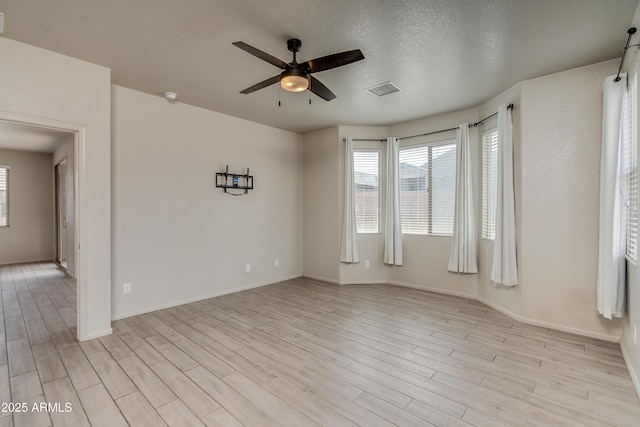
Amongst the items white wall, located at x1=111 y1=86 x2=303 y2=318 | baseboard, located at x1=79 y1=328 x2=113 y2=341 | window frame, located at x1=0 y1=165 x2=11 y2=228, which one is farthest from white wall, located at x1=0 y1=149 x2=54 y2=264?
baseboard, located at x1=79 y1=328 x2=113 y2=341

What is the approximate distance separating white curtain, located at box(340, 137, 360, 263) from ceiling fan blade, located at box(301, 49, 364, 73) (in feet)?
9.35

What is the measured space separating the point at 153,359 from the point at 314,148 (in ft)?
14.0

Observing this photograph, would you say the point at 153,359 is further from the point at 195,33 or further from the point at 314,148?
the point at 314,148

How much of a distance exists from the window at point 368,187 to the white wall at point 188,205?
1372 millimetres

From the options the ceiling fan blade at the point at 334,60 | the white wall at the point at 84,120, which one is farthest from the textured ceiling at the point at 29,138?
the ceiling fan blade at the point at 334,60

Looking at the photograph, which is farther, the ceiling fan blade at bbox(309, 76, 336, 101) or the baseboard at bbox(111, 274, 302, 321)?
the baseboard at bbox(111, 274, 302, 321)

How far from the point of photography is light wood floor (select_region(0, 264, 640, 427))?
1907 millimetres

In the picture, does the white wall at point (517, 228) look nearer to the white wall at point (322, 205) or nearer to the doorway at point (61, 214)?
the white wall at point (322, 205)

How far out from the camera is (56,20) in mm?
2316

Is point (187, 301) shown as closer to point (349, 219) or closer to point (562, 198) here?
point (349, 219)

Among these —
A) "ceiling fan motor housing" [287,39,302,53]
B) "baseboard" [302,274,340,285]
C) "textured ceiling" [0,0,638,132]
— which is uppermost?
"textured ceiling" [0,0,638,132]

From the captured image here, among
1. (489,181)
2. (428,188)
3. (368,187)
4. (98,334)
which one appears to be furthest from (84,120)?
(489,181)

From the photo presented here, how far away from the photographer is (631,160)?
8.27 feet

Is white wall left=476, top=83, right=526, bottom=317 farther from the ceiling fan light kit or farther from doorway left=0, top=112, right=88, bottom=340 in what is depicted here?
doorway left=0, top=112, right=88, bottom=340
